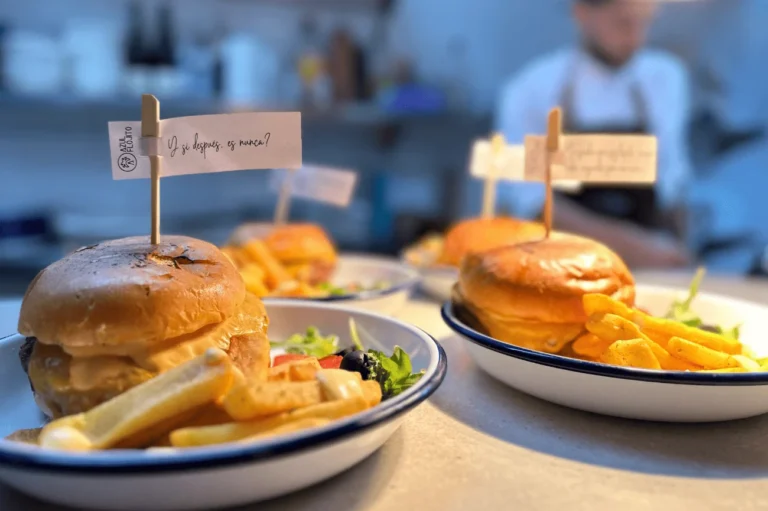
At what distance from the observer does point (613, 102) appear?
4.55 metres

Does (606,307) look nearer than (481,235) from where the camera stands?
Yes

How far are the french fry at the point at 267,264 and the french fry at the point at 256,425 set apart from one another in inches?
41.9

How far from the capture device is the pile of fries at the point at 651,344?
3.37ft

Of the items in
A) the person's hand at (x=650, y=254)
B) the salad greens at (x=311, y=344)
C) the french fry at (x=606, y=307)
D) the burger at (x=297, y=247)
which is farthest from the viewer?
the person's hand at (x=650, y=254)

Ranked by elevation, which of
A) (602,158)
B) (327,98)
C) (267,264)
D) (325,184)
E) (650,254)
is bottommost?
(650,254)

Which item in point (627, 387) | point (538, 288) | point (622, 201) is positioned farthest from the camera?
point (622, 201)

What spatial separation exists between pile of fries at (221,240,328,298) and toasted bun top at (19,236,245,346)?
67 centimetres

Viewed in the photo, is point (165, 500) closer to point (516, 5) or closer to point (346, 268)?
point (346, 268)

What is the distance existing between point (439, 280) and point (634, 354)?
0.97 meters

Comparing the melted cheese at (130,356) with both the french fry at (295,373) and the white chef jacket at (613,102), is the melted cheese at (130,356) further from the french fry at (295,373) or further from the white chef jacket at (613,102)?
the white chef jacket at (613,102)

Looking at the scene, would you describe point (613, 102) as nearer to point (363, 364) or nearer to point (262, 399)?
point (363, 364)

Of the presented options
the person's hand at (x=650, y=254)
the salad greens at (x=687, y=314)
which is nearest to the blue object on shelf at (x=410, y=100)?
the person's hand at (x=650, y=254)

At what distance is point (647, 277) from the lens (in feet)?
7.68

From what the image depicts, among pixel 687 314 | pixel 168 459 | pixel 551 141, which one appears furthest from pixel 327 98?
pixel 168 459
